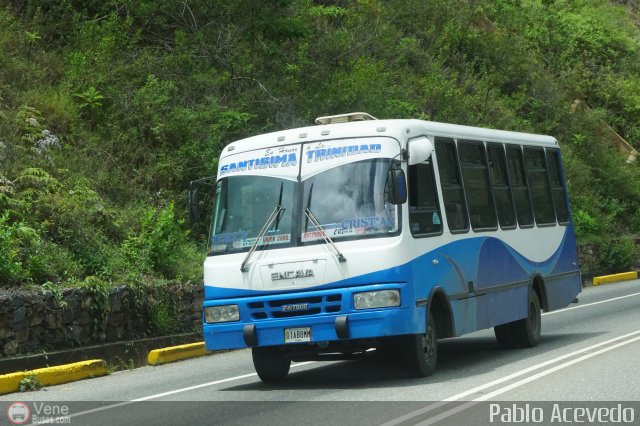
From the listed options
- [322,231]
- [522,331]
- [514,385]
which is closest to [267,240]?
[322,231]

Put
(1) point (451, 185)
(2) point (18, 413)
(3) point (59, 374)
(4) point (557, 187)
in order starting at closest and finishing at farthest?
(2) point (18, 413) < (1) point (451, 185) < (3) point (59, 374) < (4) point (557, 187)

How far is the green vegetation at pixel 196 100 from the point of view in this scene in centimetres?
1775

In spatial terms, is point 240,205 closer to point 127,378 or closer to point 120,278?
point 127,378

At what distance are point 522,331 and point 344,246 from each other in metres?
4.85

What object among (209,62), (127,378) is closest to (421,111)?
(209,62)

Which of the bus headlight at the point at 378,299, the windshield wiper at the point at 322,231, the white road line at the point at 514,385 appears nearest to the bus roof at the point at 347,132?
the windshield wiper at the point at 322,231

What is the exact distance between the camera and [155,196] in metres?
21.0

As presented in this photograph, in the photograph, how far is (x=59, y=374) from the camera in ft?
45.0

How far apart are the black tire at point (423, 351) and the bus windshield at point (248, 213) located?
70.0 inches

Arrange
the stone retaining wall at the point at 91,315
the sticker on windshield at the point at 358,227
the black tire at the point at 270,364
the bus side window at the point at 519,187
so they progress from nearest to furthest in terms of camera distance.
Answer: the sticker on windshield at the point at 358,227 → the black tire at the point at 270,364 → the stone retaining wall at the point at 91,315 → the bus side window at the point at 519,187

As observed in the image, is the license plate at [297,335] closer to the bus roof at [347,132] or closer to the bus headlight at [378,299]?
the bus headlight at [378,299]

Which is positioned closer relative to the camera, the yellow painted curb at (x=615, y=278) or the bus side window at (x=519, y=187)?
the bus side window at (x=519, y=187)

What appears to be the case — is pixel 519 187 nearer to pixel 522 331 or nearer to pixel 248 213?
pixel 522 331

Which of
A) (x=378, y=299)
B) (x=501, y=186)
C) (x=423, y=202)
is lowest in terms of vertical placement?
(x=378, y=299)
